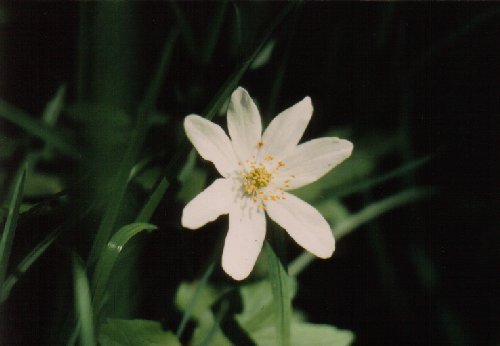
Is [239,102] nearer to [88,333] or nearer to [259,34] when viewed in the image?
[259,34]

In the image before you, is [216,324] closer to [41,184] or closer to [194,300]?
[194,300]

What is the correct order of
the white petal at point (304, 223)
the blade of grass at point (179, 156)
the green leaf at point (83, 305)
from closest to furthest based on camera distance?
the green leaf at point (83, 305), the blade of grass at point (179, 156), the white petal at point (304, 223)

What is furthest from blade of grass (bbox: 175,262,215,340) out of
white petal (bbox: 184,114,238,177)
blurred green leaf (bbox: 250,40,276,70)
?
blurred green leaf (bbox: 250,40,276,70)

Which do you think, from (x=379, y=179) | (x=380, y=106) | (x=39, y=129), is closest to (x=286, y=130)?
(x=379, y=179)

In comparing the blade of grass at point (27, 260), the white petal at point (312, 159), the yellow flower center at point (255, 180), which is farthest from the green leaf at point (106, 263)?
the white petal at point (312, 159)

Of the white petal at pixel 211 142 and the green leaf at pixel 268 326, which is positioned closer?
the white petal at pixel 211 142

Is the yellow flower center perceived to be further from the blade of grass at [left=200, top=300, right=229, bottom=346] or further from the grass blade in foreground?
the blade of grass at [left=200, top=300, right=229, bottom=346]

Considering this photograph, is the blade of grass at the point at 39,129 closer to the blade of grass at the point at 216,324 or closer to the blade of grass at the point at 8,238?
the blade of grass at the point at 8,238
